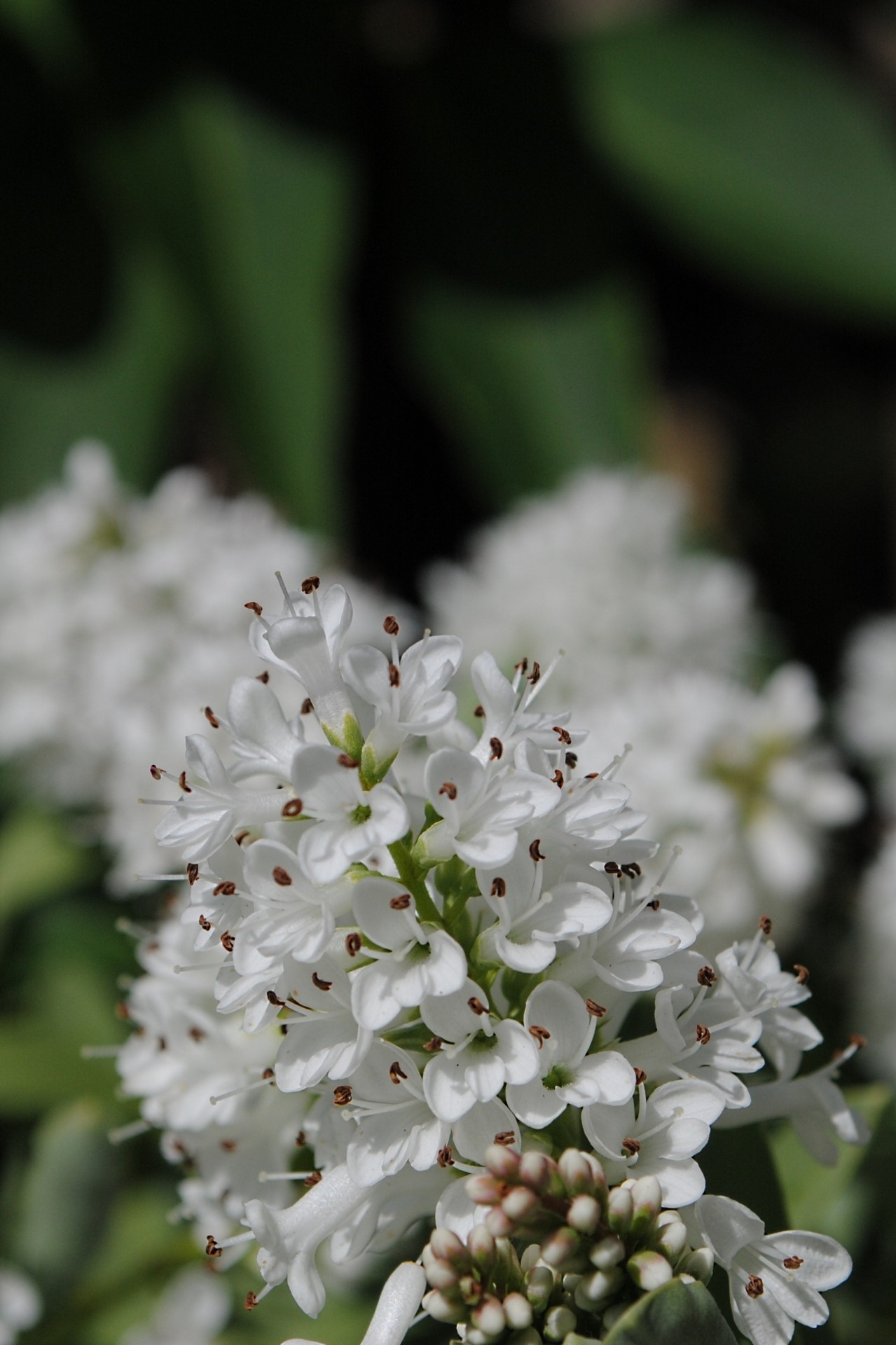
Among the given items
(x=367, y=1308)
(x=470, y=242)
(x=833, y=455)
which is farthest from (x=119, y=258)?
(x=367, y=1308)

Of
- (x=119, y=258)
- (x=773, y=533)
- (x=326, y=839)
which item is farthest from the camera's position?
(x=773, y=533)

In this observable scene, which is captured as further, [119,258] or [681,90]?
[681,90]

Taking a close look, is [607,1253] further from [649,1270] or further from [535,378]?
[535,378]

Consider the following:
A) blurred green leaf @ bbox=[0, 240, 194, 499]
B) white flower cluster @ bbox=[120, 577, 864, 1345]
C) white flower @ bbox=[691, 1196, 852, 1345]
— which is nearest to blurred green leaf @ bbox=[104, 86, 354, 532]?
blurred green leaf @ bbox=[0, 240, 194, 499]

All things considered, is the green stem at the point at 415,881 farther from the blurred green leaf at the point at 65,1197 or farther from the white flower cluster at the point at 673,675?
the blurred green leaf at the point at 65,1197

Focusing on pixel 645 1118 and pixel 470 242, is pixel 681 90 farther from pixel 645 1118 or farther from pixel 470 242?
pixel 645 1118

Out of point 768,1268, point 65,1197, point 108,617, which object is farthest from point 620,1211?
point 108,617
